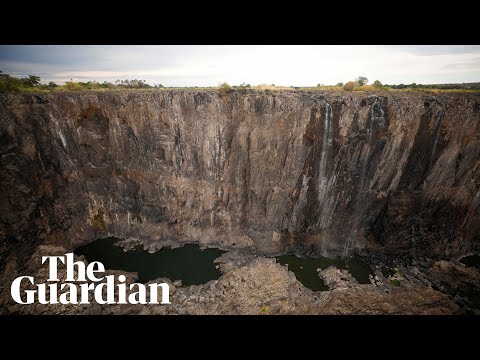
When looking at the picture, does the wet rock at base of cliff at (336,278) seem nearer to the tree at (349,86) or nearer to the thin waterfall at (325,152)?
the thin waterfall at (325,152)

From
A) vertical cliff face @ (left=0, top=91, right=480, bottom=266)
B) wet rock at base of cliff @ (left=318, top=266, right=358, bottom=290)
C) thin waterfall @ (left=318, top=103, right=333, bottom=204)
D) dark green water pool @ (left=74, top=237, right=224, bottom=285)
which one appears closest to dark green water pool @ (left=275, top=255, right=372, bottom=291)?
wet rock at base of cliff @ (left=318, top=266, right=358, bottom=290)

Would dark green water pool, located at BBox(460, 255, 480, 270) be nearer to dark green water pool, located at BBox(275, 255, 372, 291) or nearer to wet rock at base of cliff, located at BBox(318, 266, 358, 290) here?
dark green water pool, located at BBox(275, 255, 372, 291)

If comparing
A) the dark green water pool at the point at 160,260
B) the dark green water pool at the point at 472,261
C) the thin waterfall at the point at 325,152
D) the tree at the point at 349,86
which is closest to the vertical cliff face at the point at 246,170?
the thin waterfall at the point at 325,152

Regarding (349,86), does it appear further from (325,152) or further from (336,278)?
(336,278)

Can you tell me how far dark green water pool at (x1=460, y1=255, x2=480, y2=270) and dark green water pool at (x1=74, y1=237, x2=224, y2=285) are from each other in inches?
667

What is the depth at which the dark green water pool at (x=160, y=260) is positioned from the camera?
2009 cm

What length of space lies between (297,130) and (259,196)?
5.78m

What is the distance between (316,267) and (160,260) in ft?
36.6

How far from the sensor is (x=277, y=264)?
20281 mm

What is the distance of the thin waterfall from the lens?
20891 mm

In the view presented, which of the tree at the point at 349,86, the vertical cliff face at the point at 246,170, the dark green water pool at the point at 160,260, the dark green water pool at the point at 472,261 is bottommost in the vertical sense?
the dark green water pool at the point at 160,260

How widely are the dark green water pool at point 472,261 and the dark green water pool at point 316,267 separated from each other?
22.1ft

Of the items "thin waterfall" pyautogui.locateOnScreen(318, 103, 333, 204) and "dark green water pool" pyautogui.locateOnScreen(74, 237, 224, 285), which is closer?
"dark green water pool" pyautogui.locateOnScreen(74, 237, 224, 285)
